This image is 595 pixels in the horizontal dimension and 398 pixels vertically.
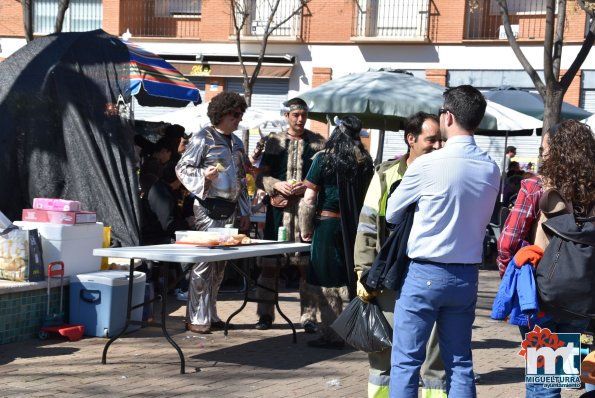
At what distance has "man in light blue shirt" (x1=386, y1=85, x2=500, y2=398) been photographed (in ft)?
16.4

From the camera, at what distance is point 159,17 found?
34.0m

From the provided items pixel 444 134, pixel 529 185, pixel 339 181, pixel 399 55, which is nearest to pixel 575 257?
pixel 529 185

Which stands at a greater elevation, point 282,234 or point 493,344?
point 282,234

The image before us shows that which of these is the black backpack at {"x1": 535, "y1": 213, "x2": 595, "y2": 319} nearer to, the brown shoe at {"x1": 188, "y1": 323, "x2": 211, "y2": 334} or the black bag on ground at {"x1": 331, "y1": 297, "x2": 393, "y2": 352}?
the black bag on ground at {"x1": 331, "y1": 297, "x2": 393, "y2": 352}

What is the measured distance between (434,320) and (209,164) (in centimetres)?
416

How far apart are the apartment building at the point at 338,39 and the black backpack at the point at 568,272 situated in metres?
24.8

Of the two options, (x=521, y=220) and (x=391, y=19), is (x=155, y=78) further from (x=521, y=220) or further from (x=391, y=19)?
(x=391, y=19)

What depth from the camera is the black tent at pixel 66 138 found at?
9969 millimetres

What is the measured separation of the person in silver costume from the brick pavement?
11.5 inches

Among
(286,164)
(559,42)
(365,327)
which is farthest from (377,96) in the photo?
(559,42)

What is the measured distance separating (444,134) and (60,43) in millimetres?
6301

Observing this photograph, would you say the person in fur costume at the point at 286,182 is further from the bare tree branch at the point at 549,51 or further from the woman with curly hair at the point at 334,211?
the bare tree branch at the point at 549,51

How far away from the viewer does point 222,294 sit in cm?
1141

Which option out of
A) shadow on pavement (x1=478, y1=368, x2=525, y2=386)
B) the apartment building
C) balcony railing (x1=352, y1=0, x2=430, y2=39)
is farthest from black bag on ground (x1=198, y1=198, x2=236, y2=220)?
balcony railing (x1=352, y1=0, x2=430, y2=39)
